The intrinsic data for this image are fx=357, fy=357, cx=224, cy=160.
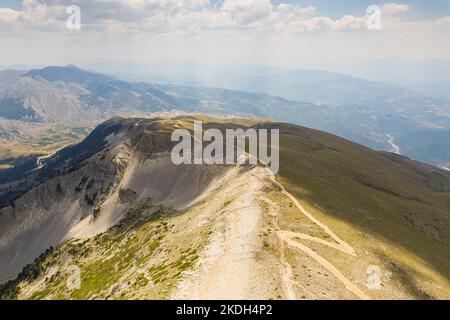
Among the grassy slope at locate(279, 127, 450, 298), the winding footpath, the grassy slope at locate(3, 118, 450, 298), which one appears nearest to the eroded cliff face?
the grassy slope at locate(3, 118, 450, 298)

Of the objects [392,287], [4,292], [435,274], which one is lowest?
[4,292]

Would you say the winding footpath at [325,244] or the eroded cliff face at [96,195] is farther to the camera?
the eroded cliff face at [96,195]

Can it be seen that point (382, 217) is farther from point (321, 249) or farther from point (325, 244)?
point (321, 249)

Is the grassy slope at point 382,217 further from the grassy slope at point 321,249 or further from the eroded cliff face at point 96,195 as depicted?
the eroded cliff face at point 96,195

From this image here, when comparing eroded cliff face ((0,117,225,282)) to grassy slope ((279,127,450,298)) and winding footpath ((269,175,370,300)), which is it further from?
winding footpath ((269,175,370,300))

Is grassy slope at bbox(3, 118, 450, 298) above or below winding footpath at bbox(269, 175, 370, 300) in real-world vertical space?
below

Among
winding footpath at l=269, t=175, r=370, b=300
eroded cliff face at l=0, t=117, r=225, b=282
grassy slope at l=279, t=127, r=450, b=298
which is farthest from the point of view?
eroded cliff face at l=0, t=117, r=225, b=282

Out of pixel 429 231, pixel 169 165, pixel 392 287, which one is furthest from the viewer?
pixel 169 165

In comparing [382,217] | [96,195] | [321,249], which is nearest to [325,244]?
[321,249]

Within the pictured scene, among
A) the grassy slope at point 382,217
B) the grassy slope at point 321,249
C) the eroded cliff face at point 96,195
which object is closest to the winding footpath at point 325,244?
the grassy slope at point 321,249

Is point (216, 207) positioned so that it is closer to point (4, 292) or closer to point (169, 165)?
point (169, 165)
